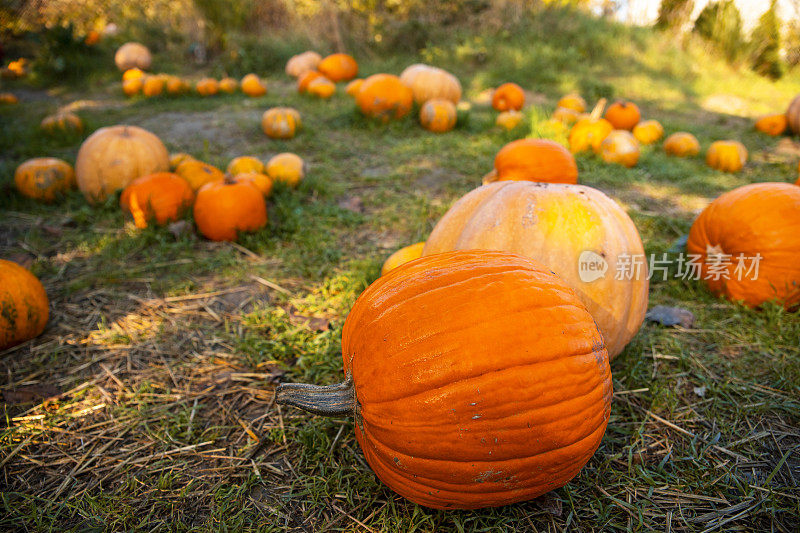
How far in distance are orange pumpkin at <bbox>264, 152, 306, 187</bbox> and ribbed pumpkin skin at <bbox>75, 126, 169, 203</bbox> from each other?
39.7 inches

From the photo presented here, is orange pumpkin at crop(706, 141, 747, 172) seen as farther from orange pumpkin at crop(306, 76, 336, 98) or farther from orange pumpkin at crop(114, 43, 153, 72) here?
orange pumpkin at crop(114, 43, 153, 72)

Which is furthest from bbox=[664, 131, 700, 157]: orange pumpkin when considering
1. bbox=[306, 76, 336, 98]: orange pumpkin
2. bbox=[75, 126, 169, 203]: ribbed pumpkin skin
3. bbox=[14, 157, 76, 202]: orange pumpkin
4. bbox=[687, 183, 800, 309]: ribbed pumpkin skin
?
bbox=[14, 157, 76, 202]: orange pumpkin

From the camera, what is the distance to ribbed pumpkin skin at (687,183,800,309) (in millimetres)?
2357

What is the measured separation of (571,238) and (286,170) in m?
2.92

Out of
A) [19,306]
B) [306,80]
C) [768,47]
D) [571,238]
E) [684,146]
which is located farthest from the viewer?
[768,47]

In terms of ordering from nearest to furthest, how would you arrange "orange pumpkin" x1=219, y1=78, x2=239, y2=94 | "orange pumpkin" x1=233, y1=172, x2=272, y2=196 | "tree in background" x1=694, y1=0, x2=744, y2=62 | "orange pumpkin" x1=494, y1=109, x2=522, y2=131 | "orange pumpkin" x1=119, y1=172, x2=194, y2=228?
"orange pumpkin" x1=119, y1=172, x2=194, y2=228 → "orange pumpkin" x1=233, y1=172, x2=272, y2=196 → "orange pumpkin" x1=494, y1=109, x2=522, y2=131 → "orange pumpkin" x1=219, y1=78, x2=239, y2=94 → "tree in background" x1=694, y1=0, x2=744, y2=62

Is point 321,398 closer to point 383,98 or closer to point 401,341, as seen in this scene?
point 401,341

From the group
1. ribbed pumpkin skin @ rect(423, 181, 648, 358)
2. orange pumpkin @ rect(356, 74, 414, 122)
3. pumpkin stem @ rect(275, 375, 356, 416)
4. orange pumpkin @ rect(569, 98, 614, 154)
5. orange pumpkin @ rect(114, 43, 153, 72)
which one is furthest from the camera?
orange pumpkin @ rect(114, 43, 153, 72)

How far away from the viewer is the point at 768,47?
10.6m

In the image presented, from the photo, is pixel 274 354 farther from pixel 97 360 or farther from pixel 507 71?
pixel 507 71

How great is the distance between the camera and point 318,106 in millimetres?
→ 7211

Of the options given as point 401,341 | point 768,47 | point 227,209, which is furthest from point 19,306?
point 768,47

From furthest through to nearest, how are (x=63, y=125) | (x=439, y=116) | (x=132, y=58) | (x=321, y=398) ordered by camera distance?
(x=132, y=58) < (x=439, y=116) < (x=63, y=125) < (x=321, y=398)

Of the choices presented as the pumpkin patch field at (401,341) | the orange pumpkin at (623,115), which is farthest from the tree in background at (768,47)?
the pumpkin patch field at (401,341)
